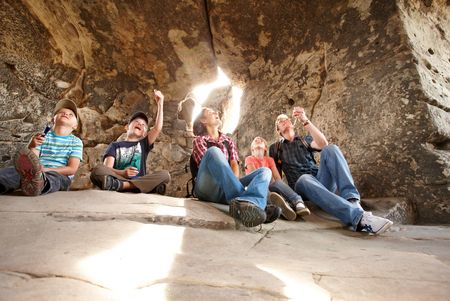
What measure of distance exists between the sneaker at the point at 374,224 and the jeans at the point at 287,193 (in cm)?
54

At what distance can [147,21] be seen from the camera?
512 cm

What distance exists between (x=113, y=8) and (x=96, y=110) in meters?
1.87

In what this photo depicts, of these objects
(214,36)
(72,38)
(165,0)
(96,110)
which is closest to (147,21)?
(165,0)

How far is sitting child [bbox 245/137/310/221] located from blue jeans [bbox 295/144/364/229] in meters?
0.14

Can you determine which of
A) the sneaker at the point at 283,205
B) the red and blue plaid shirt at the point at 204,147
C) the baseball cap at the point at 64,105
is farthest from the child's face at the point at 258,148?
the baseball cap at the point at 64,105

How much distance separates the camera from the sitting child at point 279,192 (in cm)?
253

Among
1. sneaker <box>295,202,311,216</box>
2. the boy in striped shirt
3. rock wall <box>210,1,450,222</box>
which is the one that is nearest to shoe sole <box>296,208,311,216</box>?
sneaker <box>295,202,311,216</box>

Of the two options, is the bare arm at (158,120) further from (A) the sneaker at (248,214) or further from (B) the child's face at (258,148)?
(A) the sneaker at (248,214)

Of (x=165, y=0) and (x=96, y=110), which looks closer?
(x=165, y=0)

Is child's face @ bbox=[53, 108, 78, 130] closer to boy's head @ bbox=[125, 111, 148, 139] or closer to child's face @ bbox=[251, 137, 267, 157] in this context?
boy's head @ bbox=[125, 111, 148, 139]

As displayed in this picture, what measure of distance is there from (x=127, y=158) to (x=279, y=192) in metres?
1.56

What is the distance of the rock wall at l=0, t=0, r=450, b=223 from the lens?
3.21 meters

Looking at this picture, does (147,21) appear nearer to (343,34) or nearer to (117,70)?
(117,70)

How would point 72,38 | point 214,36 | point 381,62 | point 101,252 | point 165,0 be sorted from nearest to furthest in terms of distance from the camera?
point 101,252 → point 381,62 → point 165,0 → point 214,36 → point 72,38
